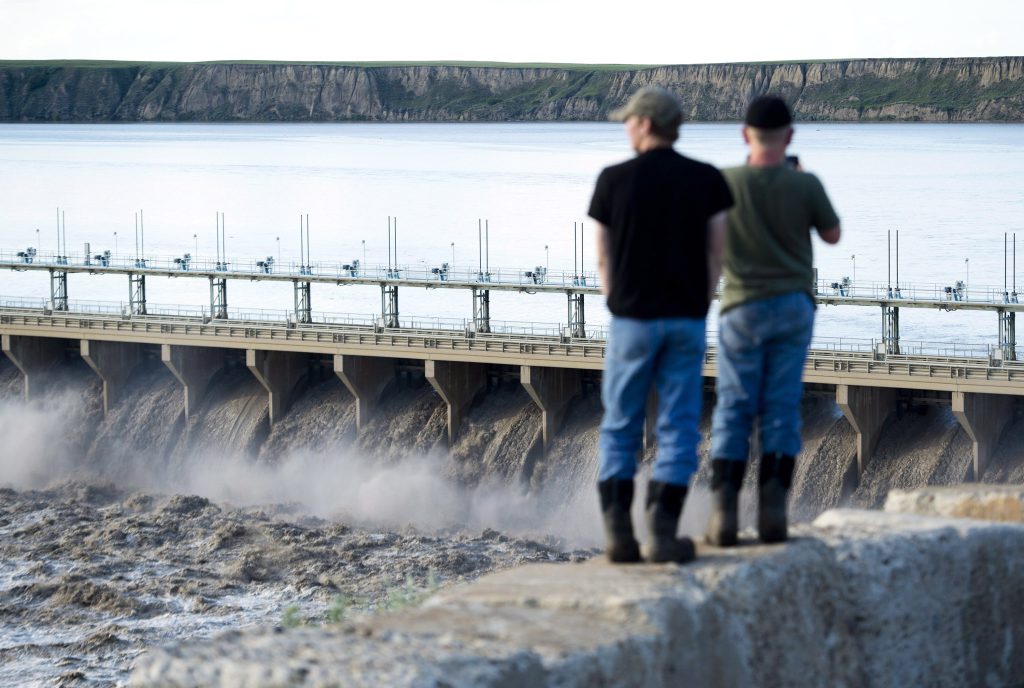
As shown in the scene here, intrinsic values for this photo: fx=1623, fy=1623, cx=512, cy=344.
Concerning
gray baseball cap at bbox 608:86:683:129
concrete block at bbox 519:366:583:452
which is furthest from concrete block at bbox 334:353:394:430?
gray baseball cap at bbox 608:86:683:129

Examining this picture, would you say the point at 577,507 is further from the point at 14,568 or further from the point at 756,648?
the point at 756,648

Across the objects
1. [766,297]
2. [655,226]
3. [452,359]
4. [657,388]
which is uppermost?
[655,226]

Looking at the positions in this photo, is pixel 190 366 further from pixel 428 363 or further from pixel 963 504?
pixel 963 504

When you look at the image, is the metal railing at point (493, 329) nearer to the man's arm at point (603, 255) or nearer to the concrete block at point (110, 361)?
the concrete block at point (110, 361)

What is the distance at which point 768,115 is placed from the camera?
7926 millimetres

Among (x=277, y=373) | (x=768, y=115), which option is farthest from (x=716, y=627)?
(x=277, y=373)

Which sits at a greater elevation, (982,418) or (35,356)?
(35,356)

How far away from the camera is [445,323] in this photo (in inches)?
3435

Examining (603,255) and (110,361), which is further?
(110,361)

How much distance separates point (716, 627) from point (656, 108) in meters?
2.36

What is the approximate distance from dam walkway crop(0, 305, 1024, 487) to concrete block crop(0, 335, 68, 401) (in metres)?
0.04

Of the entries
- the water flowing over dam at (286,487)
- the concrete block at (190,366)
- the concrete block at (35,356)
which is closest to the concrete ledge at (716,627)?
the water flowing over dam at (286,487)

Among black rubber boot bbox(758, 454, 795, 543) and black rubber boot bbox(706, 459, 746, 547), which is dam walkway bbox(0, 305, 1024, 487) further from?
black rubber boot bbox(706, 459, 746, 547)

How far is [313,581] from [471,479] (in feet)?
31.5
